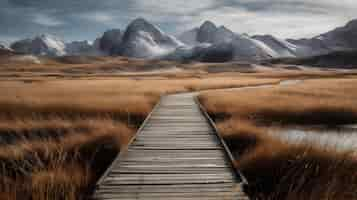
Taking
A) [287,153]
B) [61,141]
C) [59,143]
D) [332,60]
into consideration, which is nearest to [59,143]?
[59,143]

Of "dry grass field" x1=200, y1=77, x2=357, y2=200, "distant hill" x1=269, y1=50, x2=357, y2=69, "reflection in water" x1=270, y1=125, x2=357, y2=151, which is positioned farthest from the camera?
"distant hill" x1=269, y1=50, x2=357, y2=69

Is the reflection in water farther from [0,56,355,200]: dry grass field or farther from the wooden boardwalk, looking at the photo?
the wooden boardwalk

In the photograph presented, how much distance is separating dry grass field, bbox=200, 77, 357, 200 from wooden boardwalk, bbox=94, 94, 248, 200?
52 centimetres

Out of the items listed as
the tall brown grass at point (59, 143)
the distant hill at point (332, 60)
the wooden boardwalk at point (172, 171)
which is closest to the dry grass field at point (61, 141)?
the tall brown grass at point (59, 143)

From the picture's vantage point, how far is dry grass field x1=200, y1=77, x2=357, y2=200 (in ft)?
16.1

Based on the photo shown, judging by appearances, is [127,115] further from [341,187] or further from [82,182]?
[341,187]

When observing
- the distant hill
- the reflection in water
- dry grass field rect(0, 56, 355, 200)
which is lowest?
the distant hill

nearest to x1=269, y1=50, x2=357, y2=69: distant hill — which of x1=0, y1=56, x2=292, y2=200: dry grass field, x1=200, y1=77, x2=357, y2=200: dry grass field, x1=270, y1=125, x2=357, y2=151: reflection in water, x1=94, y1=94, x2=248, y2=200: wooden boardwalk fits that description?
x1=200, y1=77, x2=357, y2=200: dry grass field

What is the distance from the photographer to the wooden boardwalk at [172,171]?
15.3 feet

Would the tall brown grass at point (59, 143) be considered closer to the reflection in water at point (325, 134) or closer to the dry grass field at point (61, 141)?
the dry grass field at point (61, 141)

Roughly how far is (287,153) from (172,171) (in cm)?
255

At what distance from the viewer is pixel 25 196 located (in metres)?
4.53

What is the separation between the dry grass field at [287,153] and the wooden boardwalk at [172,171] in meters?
0.52

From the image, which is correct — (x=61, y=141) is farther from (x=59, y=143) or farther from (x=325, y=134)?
(x=325, y=134)
